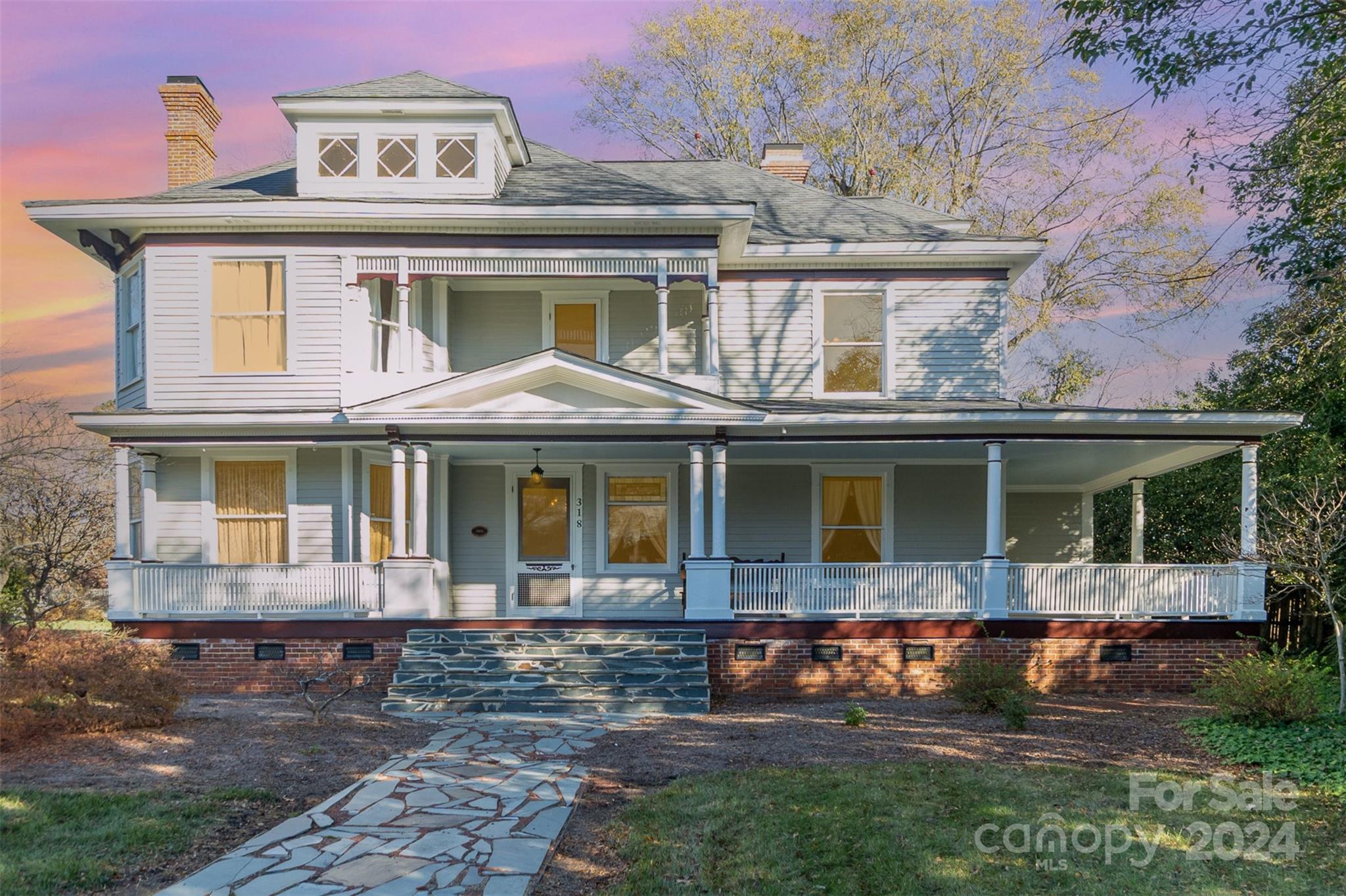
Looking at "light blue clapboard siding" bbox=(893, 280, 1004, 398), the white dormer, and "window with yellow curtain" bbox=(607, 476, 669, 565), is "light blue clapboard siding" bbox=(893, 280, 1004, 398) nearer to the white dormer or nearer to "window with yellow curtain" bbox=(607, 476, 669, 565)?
"window with yellow curtain" bbox=(607, 476, 669, 565)

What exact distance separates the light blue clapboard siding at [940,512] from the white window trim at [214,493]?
9.00 m

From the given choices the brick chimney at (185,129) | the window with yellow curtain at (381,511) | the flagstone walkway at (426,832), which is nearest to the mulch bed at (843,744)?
the flagstone walkway at (426,832)

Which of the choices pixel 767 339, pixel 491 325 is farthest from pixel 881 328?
pixel 491 325

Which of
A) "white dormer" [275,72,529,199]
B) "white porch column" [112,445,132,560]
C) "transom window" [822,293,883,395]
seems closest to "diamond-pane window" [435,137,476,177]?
"white dormer" [275,72,529,199]

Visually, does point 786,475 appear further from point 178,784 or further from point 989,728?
point 178,784

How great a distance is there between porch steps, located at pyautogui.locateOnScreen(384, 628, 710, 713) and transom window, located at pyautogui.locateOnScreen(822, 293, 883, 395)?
16.1 feet

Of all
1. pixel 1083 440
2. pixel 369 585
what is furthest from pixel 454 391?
pixel 1083 440

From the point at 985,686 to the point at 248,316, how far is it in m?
10.9

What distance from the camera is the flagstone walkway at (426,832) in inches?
229

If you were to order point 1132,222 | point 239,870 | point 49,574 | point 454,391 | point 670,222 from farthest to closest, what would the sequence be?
point 1132,222
point 49,574
point 670,222
point 454,391
point 239,870

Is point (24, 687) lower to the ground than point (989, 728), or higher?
higher

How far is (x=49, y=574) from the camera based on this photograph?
18.3 metres

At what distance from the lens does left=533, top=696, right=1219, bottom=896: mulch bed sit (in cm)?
793

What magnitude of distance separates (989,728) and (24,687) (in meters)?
9.08
